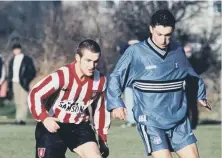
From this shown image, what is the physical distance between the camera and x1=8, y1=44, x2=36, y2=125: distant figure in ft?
51.8

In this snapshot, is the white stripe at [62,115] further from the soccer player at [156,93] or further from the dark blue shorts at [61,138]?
the soccer player at [156,93]

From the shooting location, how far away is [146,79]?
22.5ft

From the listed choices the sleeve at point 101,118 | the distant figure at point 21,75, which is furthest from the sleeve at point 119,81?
the distant figure at point 21,75

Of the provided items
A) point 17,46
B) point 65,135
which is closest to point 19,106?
point 17,46

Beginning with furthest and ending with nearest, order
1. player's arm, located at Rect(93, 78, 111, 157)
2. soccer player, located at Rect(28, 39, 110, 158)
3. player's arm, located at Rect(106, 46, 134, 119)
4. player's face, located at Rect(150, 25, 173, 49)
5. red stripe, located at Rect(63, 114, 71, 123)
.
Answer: player's arm, located at Rect(93, 78, 111, 157) → red stripe, located at Rect(63, 114, 71, 123) → soccer player, located at Rect(28, 39, 110, 158) → player's arm, located at Rect(106, 46, 134, 119) → player's face, located at Rect(150, 25, 173, 49)

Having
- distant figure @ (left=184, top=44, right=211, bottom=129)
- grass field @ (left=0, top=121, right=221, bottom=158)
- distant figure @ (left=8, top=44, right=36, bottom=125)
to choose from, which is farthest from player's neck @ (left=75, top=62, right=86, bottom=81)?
distant figure @ (left=8, top=44, right=36, bottom=125)

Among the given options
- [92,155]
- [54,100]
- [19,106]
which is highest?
[54,100]

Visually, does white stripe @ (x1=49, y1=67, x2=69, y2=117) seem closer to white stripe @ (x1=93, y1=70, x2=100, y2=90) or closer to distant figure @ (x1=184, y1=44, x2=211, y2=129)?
white stripe @ (x1=93, y1=70, x2=100, y2=90)

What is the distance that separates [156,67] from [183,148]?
2.48 ft

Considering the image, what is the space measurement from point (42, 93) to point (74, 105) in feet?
1.27

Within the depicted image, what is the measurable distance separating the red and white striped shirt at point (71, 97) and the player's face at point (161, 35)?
719 mm

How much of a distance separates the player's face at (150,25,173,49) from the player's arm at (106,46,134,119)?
25 cm

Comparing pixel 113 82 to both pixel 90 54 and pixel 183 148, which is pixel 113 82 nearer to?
pixel 90 54

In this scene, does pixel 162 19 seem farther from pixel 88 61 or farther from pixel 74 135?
pixel 74 135
